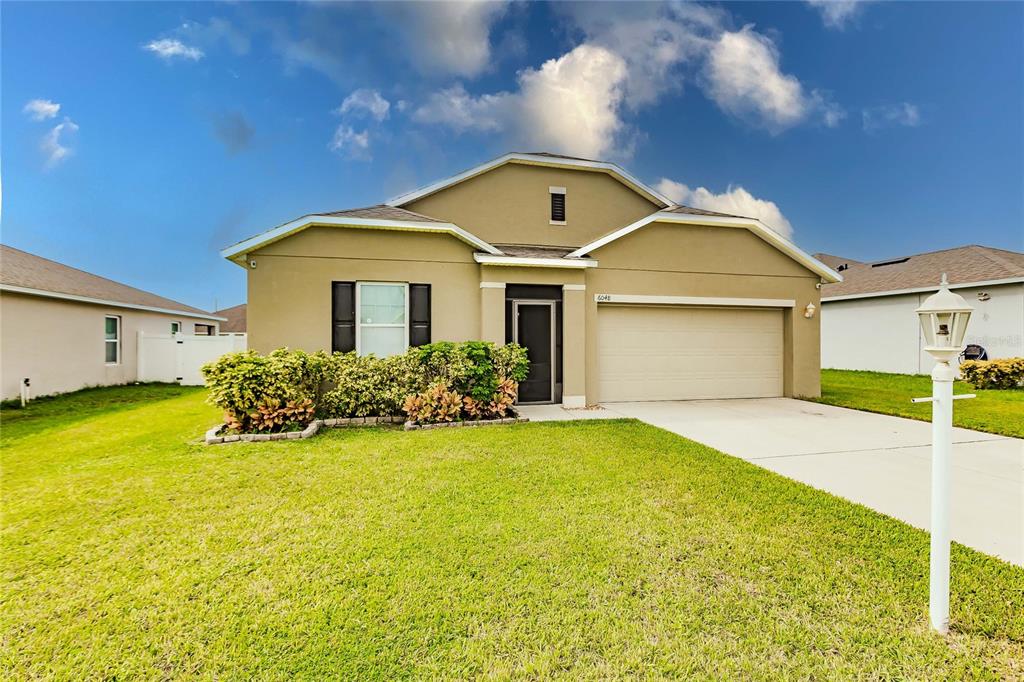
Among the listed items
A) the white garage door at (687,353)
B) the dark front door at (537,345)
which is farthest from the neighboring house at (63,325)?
the white garage door at (687,353)

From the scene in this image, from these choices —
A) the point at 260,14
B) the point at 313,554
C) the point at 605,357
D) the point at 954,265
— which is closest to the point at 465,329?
the point at 605,357

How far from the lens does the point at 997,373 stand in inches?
487

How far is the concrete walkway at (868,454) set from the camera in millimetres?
3764

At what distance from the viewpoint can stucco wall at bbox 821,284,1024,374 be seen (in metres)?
13.8

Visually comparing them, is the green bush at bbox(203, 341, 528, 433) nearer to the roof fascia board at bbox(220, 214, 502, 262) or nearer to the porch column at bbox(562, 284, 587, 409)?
the porch column at bbox(562, 284, 587, 409)

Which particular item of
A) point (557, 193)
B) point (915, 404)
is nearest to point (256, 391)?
point (557, 193)

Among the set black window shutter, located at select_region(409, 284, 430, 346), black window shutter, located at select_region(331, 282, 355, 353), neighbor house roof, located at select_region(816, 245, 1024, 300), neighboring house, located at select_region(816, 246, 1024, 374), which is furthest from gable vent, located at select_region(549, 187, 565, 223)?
neighboring house, located at select_region(816, 246, 1024, 374)

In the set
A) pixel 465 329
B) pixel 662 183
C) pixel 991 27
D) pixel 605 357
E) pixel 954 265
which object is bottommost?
pixel 605 357

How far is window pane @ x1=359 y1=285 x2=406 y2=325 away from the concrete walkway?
3.44 m

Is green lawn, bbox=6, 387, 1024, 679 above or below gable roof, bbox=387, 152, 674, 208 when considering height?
below

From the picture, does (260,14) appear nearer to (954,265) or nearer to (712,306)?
(712,306)

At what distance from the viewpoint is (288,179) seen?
16.7 meters

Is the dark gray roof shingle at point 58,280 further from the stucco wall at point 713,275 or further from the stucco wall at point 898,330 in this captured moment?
the stucco wall at point 898,330

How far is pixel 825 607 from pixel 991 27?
20726mm
